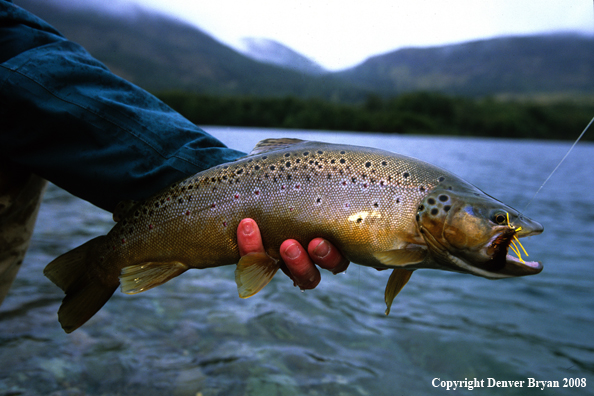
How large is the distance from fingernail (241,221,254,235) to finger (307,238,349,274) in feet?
1.04

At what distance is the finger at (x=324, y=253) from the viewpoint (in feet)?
6.78

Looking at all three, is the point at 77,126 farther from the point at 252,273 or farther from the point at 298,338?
the point at 298,338

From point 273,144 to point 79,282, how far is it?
133cm

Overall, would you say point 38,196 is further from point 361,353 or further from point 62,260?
point 361,353

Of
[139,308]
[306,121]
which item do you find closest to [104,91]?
[139,308]

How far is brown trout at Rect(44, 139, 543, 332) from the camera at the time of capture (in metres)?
1.89

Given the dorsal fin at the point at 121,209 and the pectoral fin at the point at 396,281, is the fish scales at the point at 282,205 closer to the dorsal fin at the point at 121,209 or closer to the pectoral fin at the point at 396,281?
the dorsal fin at the point at 121,209

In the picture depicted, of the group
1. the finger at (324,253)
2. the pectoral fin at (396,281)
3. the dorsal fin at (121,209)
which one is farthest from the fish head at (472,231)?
the dorsal fin at (121,209)

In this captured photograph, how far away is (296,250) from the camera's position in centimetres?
210

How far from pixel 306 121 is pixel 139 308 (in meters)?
15.9

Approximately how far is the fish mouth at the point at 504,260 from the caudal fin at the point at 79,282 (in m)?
1.96

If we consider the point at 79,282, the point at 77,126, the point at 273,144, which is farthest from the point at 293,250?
the point at 77,126

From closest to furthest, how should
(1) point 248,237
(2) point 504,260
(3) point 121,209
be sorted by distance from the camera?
1. (2) point 504,260
2. (1) point 248,237
3. (3) point 121,209

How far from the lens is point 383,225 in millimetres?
1940
